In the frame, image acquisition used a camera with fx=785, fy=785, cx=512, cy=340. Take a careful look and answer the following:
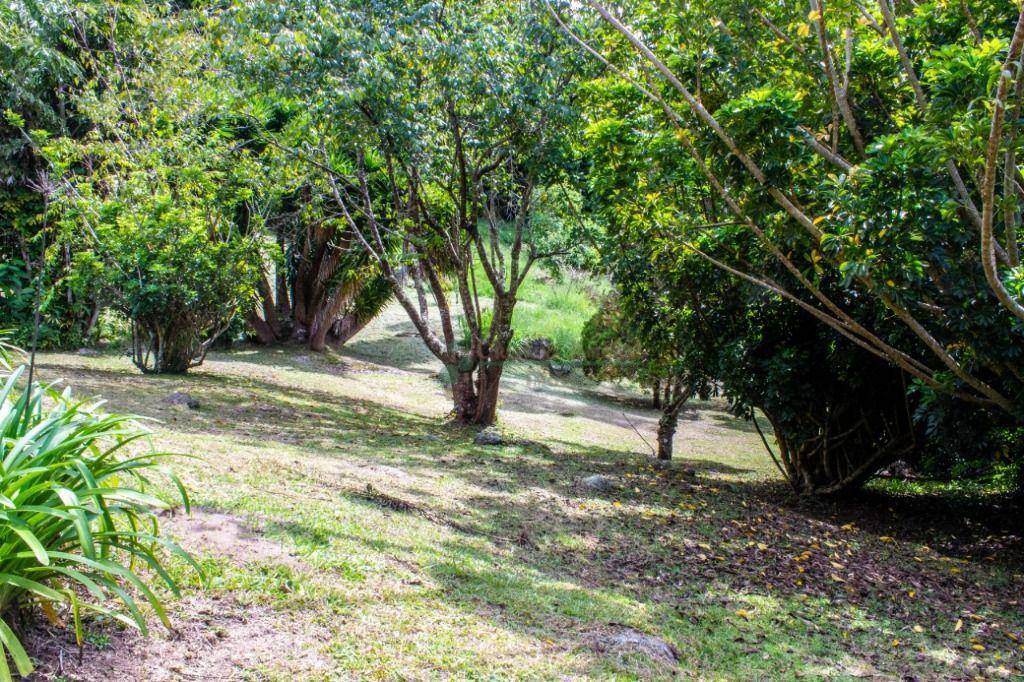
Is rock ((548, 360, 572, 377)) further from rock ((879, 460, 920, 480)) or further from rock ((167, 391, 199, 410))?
rock ((167, 391, 199, 410))

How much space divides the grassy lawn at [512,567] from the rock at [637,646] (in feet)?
0.12

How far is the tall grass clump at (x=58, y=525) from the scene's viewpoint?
2.30 m

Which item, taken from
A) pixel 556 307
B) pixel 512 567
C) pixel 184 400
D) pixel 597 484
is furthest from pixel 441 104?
pixel 556 307

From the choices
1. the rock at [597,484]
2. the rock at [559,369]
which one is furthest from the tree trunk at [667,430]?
the rock at [559,369]

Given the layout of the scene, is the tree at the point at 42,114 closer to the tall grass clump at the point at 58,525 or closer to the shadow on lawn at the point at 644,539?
the shadow on lawn at the point at 644,539

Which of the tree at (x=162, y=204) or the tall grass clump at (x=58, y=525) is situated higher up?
Result: the tree at (x=162, y=204)

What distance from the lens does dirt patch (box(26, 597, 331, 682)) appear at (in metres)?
2.62

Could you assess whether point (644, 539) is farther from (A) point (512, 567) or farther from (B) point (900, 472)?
(B) point (900, 472)

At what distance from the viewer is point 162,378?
9.96 meters

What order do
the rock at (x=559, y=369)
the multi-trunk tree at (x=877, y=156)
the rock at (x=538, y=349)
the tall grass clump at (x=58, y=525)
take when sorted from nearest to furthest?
the tall grass clump at (x=58, y=525)
the multi-trunk tree at (x=877, y=156)
the rock at (x=559, y=369)
the rock at (x=538, y=349)

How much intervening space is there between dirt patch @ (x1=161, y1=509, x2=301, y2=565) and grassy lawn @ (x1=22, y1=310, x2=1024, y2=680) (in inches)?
0.6

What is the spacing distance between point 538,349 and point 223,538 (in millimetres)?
16957

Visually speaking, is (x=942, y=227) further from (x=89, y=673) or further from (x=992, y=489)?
(x=992, y=489)

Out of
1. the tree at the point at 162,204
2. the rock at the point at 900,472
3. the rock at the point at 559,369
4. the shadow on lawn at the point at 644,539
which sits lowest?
the shadow on lawn at the point at 644,539
